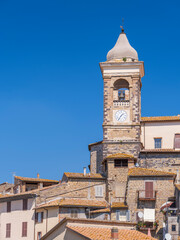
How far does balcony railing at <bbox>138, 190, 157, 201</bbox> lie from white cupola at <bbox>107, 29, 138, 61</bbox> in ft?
53.0

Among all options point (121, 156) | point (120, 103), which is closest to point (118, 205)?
point (121, 156)

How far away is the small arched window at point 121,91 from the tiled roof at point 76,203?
1180 cm

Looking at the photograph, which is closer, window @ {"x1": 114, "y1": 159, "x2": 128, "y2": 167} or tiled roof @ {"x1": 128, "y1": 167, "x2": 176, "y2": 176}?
tiled roof @ {"x1": 128, "y1": 167, "x2": 176, "y2": 176}

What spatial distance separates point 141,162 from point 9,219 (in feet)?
49.1

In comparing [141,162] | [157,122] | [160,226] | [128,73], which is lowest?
[160,226]

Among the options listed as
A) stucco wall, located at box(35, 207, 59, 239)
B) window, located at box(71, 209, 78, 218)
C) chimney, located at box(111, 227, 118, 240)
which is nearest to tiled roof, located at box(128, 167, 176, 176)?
window, located at box(71, 209, 78, 218)

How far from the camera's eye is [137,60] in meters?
71.9

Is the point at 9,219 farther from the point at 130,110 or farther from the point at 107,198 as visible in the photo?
the point at 130,110

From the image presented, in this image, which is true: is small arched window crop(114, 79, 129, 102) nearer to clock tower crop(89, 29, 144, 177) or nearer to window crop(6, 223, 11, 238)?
clock tower crop(89, 29, 144, 177)

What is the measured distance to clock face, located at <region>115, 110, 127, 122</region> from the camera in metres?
69.6

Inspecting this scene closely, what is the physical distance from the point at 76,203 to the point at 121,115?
11.4 metres

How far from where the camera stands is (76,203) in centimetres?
6412

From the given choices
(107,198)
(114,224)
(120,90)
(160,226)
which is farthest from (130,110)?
(114,224)

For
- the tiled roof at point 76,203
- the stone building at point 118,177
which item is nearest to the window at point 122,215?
the stone building at point 118,177
